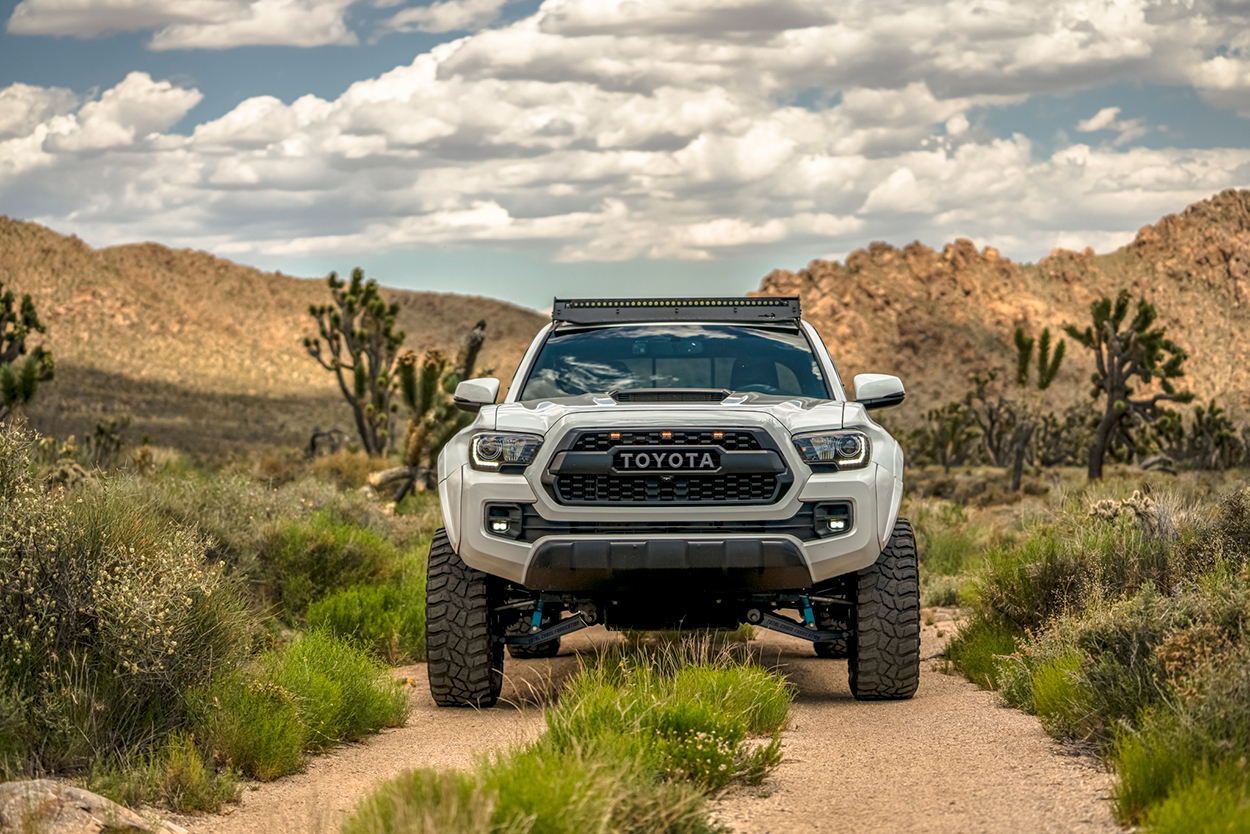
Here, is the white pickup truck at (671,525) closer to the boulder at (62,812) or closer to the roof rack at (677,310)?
the roof rack at (677,310)

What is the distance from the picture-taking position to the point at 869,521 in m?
6.51

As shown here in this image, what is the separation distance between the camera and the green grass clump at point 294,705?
5.85 m

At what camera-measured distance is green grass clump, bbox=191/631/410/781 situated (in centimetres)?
585

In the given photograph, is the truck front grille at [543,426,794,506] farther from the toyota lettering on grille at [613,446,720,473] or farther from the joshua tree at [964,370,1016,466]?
the joshua tree at [964,370,1016,466]

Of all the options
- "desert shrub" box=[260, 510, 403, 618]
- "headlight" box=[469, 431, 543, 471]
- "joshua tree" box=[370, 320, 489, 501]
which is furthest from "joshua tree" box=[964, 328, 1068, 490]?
"headlight" box=[469, 431, 543, 471]

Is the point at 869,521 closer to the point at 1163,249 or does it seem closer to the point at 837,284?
the point at 837,284

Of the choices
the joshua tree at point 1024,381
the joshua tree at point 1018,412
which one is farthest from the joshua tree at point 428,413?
the joshua tree at point 1018,412

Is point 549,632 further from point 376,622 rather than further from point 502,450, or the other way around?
point 376,622

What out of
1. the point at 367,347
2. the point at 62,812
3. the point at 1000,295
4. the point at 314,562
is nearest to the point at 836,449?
the point at 62,812

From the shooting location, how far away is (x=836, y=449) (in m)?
6.59

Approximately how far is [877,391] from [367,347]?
23.2 m

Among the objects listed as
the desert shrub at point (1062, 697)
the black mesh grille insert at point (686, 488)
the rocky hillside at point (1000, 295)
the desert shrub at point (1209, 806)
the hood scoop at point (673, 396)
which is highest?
the rocky hillside at point (1000, 295)

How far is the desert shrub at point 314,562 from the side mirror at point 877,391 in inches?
219

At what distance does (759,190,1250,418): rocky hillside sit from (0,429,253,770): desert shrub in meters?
83.2
